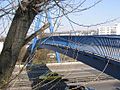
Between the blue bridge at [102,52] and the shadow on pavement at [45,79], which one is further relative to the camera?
the blue bridge at [102,52]

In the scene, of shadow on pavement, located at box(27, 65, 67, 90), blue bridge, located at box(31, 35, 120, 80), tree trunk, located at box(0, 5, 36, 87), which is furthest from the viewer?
blue bridge, located at box(31, 35, 120, 80)

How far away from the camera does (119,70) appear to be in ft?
42.9

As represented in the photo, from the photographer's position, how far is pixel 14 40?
3230 mm

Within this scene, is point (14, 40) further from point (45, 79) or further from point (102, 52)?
point (102, 52)

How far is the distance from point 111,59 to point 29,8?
11.1 meters

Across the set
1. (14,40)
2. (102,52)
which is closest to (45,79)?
(14,40)

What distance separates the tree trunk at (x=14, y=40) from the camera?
3205mm

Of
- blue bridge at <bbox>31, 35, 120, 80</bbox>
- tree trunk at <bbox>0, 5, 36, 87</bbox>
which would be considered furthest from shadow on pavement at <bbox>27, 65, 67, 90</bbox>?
blue bridge at <bbox>31, 35, 120, 80</bbox>

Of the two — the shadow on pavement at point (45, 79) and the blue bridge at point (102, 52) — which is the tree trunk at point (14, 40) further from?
the blue bridge at point (102, 52)

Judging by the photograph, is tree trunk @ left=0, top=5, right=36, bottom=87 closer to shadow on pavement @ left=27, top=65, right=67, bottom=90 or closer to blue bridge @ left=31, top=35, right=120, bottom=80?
shadow on pavement @ left=27, top=65, right=67, bottom=90

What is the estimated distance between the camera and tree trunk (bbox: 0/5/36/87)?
126 inches

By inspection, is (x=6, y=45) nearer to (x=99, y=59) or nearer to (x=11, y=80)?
(x=11, y=80)

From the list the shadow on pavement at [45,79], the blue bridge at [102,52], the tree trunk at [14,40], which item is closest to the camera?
the tree trunk at [14,40]

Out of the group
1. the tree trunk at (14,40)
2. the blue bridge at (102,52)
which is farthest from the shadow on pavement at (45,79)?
the blue bridge at (102,52)
